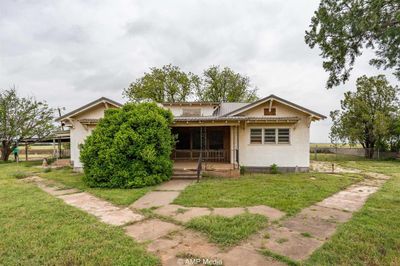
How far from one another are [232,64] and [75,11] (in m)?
24.4

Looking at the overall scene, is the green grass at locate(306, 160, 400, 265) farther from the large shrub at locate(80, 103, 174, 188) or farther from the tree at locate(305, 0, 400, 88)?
the large shrub at locate(80, 103, 174, 188)

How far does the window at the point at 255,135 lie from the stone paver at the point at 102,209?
27.7 feet

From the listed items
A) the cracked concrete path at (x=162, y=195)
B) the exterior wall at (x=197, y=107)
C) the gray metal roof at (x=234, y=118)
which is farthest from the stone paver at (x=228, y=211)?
the exterior wall at (x=197, y=107)

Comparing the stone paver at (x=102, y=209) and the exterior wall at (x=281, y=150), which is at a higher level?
the exterior wall at (x=281, y=150)

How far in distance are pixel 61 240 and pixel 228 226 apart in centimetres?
309

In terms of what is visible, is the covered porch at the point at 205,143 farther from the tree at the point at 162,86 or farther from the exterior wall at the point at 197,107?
the tree at the point at 162,86

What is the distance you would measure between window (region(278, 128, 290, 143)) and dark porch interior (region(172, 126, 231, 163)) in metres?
2.96

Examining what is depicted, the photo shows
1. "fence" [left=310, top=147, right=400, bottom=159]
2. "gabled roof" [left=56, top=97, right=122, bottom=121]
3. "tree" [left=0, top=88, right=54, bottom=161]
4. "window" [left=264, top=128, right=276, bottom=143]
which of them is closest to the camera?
"window" [left=264, top=128, right=276, bottom=143]

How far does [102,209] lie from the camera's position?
579 centimetres

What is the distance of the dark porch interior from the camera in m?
13.3

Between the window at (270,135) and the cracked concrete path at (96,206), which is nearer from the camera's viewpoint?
the cracked concrete path at (96,206)

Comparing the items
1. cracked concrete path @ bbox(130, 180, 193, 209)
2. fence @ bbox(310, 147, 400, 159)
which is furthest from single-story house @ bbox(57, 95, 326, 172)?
fence @ bbox(310, 147, 400, 159)

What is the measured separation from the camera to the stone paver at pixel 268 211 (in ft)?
16.6

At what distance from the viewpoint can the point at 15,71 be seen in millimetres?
21406
